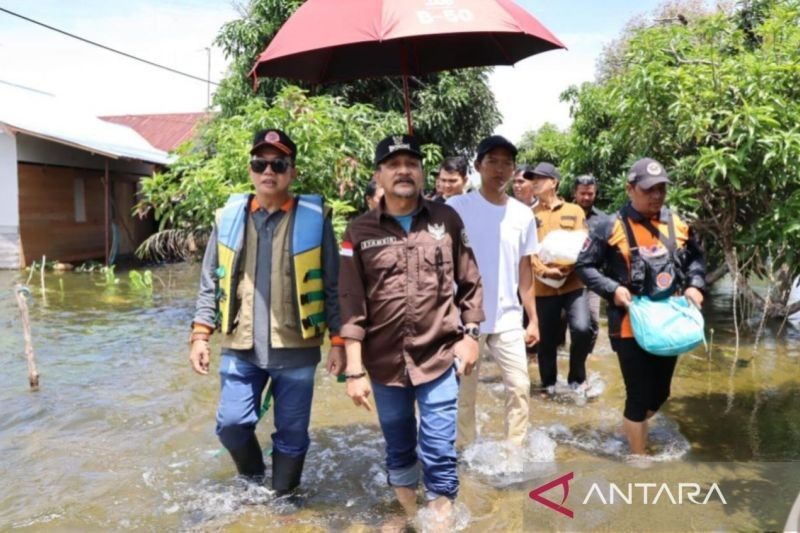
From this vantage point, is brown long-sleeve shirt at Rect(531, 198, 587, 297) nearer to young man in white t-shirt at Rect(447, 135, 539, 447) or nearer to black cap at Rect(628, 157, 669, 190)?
young man in white t-shirt at Rect(447, 135, 539, 447)

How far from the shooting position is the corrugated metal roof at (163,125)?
1171 inches

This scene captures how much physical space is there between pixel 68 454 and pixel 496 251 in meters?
3.41

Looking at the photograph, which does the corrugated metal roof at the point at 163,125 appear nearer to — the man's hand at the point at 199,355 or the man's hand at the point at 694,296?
the man's hand at the point at 199,355

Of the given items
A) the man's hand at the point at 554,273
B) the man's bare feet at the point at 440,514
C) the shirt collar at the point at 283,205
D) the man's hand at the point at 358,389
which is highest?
the shirt collar at the point at 283,205

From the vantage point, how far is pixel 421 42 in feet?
15.1

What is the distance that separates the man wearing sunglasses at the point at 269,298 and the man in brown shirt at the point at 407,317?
36cm

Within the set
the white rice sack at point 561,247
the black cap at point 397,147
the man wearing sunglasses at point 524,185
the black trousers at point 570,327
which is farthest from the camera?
the man wearing sunglasses at point 524,185

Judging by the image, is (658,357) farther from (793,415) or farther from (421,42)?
(421,42)

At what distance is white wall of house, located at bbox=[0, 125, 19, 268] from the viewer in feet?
52.6

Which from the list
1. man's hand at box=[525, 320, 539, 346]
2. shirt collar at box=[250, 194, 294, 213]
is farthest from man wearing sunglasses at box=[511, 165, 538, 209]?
shirt collar at box=[250, 194, 294, 213]

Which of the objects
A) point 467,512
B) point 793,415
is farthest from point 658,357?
point 793,415

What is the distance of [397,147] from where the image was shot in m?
3.25

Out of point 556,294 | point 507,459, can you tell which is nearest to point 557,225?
point 556,294

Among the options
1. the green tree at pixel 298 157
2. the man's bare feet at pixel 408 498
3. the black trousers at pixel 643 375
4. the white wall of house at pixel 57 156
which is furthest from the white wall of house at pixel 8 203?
the black trousers at pixel 643 375
